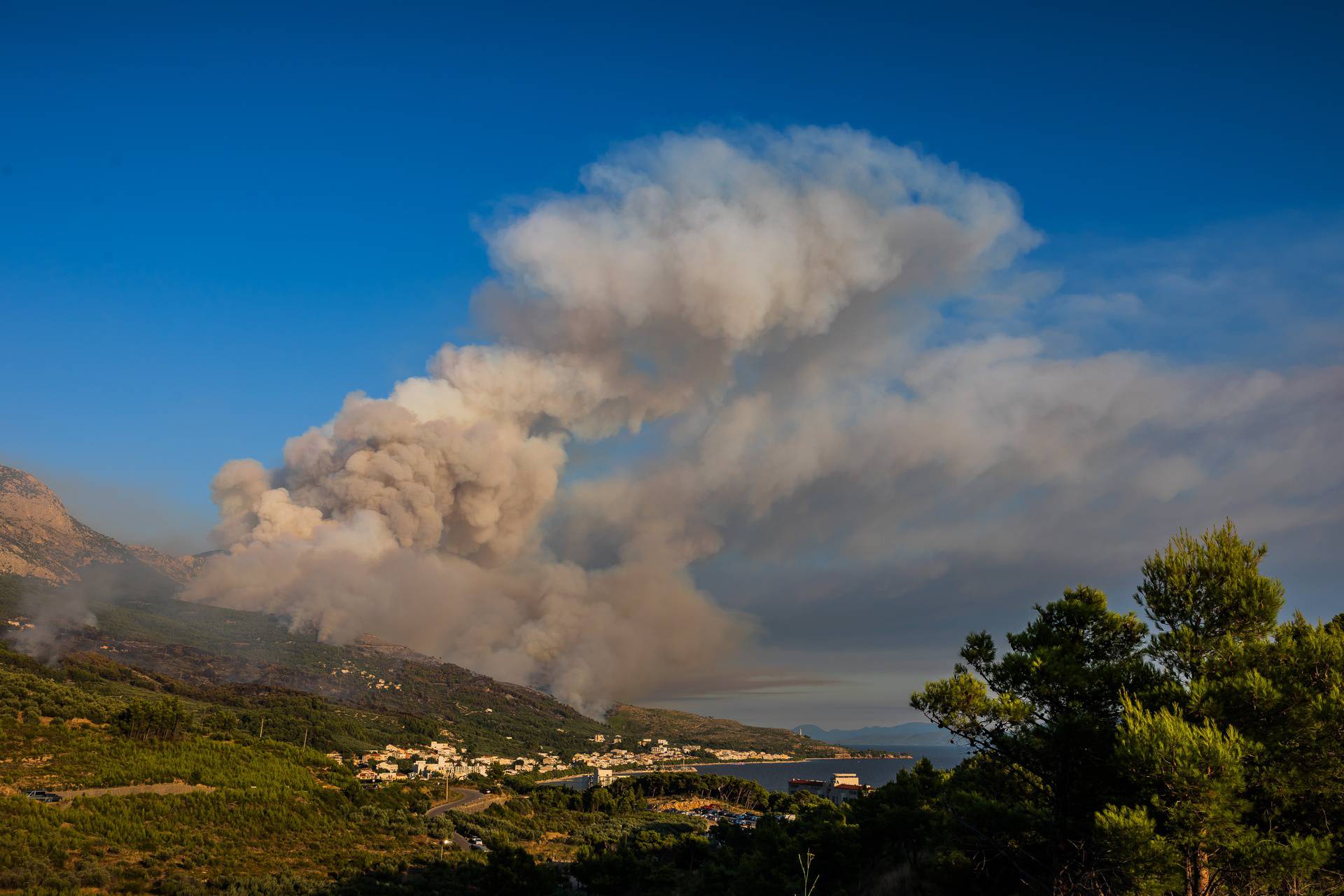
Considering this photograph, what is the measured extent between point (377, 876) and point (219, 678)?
410ft

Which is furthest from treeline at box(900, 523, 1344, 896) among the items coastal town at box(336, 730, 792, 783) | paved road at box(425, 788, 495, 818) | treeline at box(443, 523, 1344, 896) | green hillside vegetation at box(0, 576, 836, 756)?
green hillside vegetation at box(0, 576, 836, 756)

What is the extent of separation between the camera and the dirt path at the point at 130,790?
4097cm

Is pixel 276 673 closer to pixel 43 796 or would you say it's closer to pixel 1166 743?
pixel 43 796

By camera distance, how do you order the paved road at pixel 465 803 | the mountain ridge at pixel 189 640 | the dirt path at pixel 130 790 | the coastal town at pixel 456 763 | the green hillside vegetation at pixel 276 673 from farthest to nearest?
the mountain ridge at pixel 189 640 → the green hillside vegetation at pixel 276 673 → the coastal town at pixel 456 763 → the paved road at pixel 465 803 → the dirt path at pixel 130 790

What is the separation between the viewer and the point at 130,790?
44.0 meters

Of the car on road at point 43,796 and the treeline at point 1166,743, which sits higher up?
the treeline at point 1166,743

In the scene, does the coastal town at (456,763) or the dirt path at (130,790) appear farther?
the coastal town at (456,763)

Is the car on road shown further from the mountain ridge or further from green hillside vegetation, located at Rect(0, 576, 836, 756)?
the mountain ridge

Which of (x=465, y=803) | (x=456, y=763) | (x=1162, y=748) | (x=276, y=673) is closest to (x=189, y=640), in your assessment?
(x=276, y=673)

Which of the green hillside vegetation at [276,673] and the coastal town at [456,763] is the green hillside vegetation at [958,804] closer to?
the coastal town at [456,763]

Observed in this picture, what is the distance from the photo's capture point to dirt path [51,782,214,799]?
41.0 metres

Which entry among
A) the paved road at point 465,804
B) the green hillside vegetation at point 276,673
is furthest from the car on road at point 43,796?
the green hillside vegetation at point 276,673

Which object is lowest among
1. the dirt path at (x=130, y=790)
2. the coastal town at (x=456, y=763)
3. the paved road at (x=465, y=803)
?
the coastal town at (x=456, y=763)

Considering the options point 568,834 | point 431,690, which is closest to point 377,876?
point 568,834
